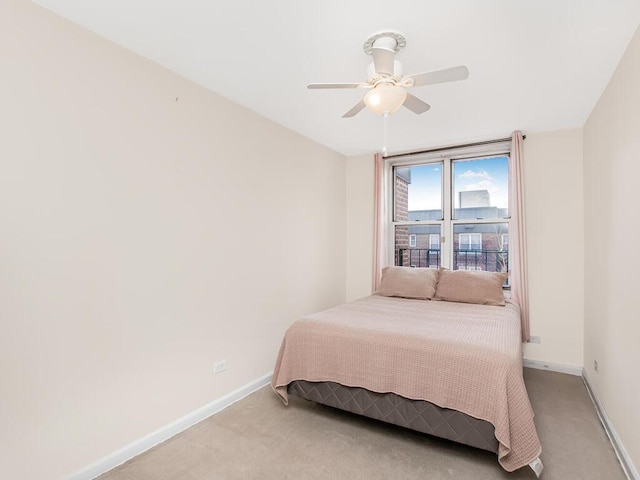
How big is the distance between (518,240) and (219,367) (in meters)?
3.07

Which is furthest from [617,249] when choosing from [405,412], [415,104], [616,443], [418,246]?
[418,246]

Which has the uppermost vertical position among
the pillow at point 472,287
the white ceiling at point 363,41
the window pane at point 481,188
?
the white ceiling at point 363,41

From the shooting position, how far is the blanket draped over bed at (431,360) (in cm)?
181

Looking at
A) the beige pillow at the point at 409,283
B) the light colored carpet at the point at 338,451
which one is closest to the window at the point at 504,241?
the beige pillow at the point at 409,283

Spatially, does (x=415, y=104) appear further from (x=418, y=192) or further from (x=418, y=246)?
(x=418, y=246)

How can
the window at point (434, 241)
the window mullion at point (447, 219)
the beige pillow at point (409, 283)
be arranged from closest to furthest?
the beige pillow at point (409, 283), the window mullion at point (447, 219), the window at point (434, 241)

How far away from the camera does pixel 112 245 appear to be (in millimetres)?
1972

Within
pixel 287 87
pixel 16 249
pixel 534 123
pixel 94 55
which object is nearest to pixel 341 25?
pixel 287 87

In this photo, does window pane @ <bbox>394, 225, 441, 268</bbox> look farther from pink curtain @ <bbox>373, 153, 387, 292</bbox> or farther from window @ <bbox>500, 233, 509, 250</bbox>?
window @ <bbox>500, 233, 509, 250</bbox>

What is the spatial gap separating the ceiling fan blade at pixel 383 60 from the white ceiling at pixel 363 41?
5.4 inches

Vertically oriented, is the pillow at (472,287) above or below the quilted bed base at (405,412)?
above

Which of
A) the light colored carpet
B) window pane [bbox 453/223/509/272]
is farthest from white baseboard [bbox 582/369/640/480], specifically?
window pane [bbox 453/223/509/272]

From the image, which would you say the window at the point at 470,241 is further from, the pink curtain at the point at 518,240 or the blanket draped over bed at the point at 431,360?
the blanket draped over bed at the point at 431,360

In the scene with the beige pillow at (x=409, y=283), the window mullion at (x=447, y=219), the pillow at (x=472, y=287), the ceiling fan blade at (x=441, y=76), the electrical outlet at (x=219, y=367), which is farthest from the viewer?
the window mullion at (x=447, y=219)
